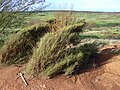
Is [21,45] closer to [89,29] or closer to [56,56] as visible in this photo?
[56,56]

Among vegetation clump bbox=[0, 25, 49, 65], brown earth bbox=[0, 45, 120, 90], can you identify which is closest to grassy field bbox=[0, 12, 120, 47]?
vegetation clump bbox=[0, 25, 49, 65]

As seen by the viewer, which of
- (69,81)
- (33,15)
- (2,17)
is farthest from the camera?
(33,15)

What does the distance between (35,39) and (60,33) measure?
142 cm

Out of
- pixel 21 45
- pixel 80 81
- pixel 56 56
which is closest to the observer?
pixel 80 81

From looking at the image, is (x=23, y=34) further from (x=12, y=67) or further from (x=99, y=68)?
(x=99, y=68)

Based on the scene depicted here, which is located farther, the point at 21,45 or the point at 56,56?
the point at 21,45

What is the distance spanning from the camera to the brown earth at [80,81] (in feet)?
31.3

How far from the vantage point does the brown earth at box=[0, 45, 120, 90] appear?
9.53m

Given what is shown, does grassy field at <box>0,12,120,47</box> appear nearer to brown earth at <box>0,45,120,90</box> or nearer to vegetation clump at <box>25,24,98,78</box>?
vegetation clump at <box>25,24,98,78</box>

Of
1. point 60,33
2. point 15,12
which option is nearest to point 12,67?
point 60,33

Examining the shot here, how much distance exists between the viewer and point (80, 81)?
9711 millimetres

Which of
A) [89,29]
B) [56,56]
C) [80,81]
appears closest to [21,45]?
[56,56]

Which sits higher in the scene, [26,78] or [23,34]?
[23,34]

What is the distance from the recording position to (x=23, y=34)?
37.5ft
